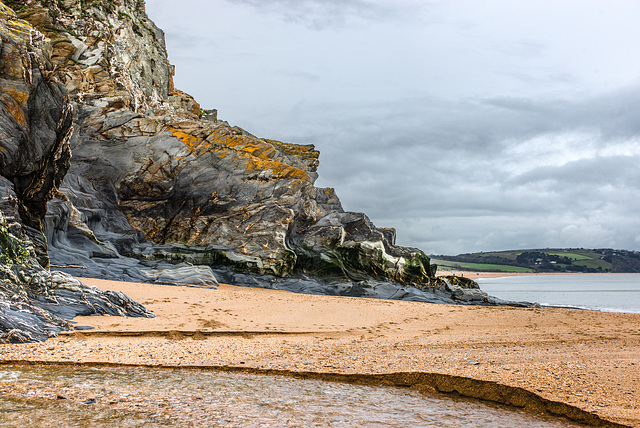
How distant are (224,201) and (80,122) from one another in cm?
837

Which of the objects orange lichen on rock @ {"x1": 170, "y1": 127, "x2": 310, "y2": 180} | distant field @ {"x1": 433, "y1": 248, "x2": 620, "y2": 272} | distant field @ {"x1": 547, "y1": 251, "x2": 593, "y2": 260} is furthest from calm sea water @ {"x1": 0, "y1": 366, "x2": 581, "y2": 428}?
distant field @ {"x1": 547, "y1": 251, "x2": 593, "y2": 260}

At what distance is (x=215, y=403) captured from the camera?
4.53 metres

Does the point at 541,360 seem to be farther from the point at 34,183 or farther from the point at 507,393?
the point at 34,183

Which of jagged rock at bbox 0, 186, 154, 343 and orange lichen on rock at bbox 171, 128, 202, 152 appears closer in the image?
jagged rock at bbox 0, 186, 154, 343

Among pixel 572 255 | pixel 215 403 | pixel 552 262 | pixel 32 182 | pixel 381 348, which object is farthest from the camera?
pixel 572 255

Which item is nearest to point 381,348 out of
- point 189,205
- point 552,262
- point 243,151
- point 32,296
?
point 32,296

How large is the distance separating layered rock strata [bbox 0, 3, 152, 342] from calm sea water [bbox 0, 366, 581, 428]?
2675 mm

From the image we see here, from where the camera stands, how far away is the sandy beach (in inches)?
203

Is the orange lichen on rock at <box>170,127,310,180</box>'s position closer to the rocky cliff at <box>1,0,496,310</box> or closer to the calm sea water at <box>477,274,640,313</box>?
the rocky cliff at <box>1,0,496,310</box>

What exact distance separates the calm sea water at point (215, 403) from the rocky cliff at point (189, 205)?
36.7ft

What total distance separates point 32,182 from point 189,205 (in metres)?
12.3

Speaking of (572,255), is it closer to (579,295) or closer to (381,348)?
(579,295)

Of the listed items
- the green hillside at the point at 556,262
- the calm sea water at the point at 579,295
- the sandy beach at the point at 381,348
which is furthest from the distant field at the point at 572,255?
the sandy beach at the point at 381,348

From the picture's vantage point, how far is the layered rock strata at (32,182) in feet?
26.6
